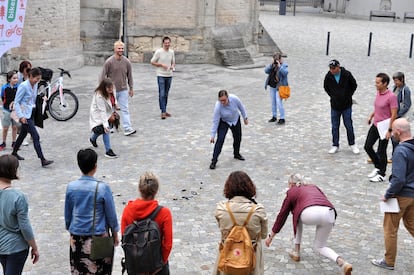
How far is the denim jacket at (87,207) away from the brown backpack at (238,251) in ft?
3.19

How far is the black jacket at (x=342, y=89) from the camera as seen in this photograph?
1051 centimetres

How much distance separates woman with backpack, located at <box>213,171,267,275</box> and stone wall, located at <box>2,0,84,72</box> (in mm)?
12583

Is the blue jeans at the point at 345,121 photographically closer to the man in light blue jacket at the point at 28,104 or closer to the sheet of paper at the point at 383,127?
the sheet of paper at the point at 383,127

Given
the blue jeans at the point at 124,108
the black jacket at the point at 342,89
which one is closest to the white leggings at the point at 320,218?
the black jacket at the point at 342,89

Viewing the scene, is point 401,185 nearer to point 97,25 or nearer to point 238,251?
point 238,251

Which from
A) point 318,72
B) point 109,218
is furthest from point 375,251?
point 318,72

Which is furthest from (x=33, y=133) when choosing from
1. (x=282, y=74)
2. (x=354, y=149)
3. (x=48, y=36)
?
(x=48, y=36)

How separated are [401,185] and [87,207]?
302cm

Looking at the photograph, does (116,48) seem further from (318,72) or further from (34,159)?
(318,72)

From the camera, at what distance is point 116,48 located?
37.7 feet

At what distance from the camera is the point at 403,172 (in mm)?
6203

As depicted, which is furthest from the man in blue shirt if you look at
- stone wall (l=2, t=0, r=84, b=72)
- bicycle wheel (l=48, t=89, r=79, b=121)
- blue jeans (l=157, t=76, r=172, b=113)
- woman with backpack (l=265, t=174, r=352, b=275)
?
stone wall (l=2, t=0, r=84, b=72)

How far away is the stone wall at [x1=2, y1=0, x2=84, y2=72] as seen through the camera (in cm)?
1689

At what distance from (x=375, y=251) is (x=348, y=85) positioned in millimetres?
4009
